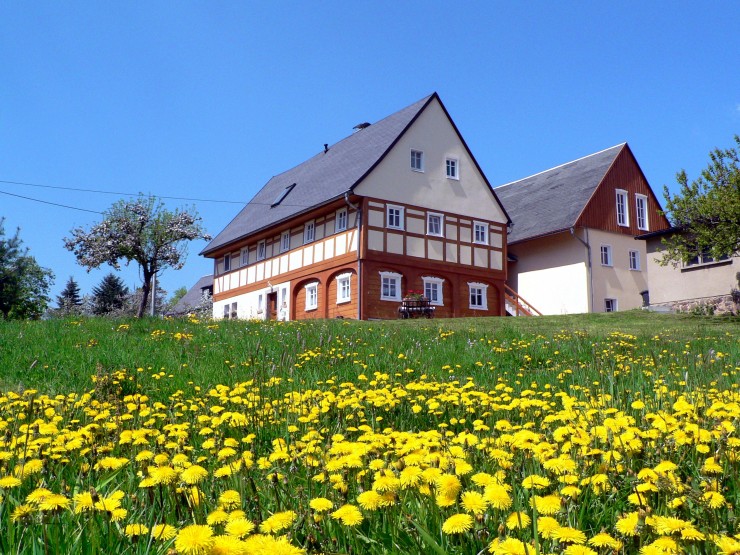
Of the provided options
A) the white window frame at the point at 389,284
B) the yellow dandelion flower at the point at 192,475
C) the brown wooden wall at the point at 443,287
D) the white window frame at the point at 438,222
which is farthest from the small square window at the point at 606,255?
the yellow dandelion flower at the point at 192,475

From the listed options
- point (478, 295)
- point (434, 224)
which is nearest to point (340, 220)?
point (434, 224)

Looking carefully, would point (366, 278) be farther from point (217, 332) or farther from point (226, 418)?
point (226, 418)

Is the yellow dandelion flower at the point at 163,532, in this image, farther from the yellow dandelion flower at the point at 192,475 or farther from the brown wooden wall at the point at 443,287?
the brown wooden wall at the point at 443,287

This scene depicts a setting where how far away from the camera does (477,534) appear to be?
2062 millimetres

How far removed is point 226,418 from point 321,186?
27.9 m

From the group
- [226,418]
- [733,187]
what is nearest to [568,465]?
[226,418]

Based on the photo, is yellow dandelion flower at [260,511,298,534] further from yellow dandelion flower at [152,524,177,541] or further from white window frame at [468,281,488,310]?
white window frame at [468,281,488,310]

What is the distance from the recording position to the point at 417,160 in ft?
98.7

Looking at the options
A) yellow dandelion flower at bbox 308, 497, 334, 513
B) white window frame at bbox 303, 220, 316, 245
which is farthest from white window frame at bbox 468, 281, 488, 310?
yellow dandelion flower at bbox 308, 497, 334, 513

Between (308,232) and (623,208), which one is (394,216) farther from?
(623,208)

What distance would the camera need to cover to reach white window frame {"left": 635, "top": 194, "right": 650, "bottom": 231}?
3579cm

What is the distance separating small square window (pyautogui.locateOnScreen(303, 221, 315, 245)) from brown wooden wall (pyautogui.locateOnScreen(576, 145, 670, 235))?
12786 millimetres

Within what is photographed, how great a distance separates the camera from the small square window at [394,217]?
28.6m

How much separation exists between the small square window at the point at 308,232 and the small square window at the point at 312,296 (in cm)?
217
